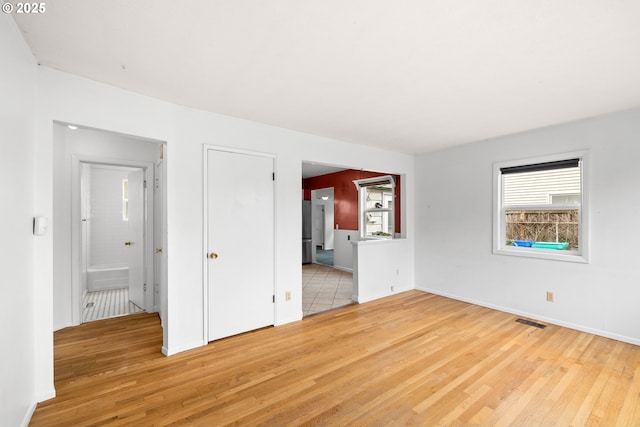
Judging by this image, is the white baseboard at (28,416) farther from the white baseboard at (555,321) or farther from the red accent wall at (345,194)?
the red accent wall at (345,194)

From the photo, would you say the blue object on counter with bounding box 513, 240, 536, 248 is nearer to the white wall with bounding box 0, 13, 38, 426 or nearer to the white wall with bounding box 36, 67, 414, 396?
the white wall with bounding box 36, 67, 414, 396

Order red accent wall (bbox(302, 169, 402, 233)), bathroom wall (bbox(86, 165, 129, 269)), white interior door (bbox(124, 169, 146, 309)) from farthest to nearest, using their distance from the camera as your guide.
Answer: red accent wall (bbox(302, 169, 402, 233)) → bathroom wall (bbox(86, 165, 129, 269)) → white interior door (bbox(124, 169, 146, 309))

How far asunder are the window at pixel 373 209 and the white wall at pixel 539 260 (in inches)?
48.8

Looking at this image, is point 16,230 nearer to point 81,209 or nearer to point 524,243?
point 81,209

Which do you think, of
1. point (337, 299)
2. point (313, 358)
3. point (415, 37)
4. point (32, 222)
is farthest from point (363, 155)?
point (32, 222)

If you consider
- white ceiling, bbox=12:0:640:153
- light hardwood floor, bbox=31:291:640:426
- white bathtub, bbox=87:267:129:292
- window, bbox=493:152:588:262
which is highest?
white ceiling, bbox=12:0:640:153

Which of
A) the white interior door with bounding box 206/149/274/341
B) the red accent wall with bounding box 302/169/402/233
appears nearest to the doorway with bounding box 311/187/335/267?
the red accent wall with bounding box 302/169/402/233

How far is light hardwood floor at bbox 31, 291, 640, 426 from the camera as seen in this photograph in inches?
74.4

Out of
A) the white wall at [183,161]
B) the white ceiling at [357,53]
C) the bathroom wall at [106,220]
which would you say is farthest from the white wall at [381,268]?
the bathroom wall at [106,220]

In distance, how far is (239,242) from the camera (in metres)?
3.16

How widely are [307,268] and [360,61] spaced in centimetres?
593

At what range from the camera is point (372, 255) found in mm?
4535

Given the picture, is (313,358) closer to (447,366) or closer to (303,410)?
(303,410)

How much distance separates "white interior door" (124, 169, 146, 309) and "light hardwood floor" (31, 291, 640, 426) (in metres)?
→ 0.68
